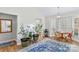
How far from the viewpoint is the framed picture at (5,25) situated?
1918 millimetres

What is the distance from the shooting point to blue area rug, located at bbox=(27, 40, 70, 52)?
2.02m

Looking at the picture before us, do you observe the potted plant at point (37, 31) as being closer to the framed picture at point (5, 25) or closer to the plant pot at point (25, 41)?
the plant pot at point (25, 41)

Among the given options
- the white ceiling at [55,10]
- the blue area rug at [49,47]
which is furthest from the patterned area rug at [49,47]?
the white ceiling at [55,10]

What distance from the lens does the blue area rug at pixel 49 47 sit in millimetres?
2016

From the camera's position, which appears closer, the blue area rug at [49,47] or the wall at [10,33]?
the wall at [10,33]

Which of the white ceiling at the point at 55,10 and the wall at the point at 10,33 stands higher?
the white ceiling at the point at 55,10

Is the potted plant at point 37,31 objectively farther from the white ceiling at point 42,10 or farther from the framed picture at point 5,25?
the framed picture at point 5,25

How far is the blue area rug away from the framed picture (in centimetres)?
51

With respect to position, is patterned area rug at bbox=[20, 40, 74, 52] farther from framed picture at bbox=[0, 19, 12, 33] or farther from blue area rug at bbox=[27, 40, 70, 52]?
framed picture at bbox=[0, 19, 12, 33]

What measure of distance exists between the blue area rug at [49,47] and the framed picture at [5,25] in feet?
1.68

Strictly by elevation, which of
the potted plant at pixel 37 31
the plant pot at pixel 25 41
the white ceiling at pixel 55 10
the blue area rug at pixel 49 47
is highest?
the white ceiling at pixel 55 10
